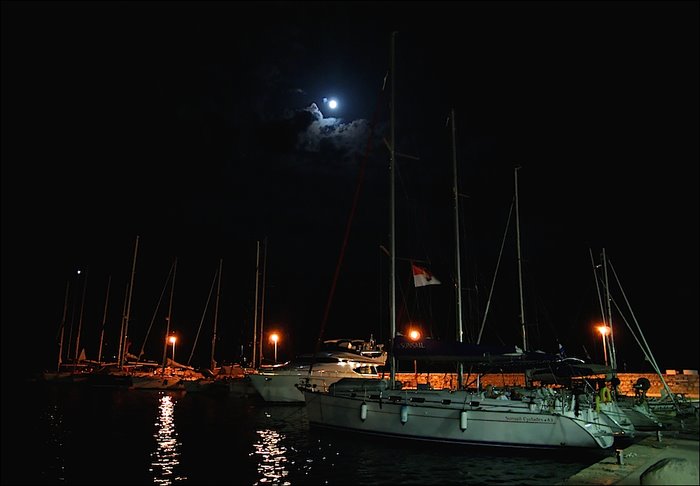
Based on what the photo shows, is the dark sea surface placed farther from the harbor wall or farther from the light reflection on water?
the harbor wall

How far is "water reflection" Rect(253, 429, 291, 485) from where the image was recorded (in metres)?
16.1

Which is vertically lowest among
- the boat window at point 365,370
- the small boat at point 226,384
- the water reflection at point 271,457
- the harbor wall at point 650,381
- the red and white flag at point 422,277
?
the water reflection at point 271,457

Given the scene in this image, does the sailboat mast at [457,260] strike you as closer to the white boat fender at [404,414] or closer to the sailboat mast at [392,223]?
the sailboat mast at [392,223]

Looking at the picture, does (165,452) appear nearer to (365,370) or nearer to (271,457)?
(271,457)

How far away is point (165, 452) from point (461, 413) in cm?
1132

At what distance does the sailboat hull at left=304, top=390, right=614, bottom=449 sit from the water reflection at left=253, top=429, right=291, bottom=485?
10.3 feet

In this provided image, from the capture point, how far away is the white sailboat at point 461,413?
18.8 metres

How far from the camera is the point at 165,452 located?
20.1m

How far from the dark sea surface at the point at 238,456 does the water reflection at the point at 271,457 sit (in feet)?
0.10

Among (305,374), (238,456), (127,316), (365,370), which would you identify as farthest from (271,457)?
(127,316)

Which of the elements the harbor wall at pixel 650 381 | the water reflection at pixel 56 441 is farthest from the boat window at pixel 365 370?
the water reflection at pixel 56 441

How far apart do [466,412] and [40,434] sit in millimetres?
19132

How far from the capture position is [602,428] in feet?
62.4

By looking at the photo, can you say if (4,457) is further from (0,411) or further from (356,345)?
(356,345)
